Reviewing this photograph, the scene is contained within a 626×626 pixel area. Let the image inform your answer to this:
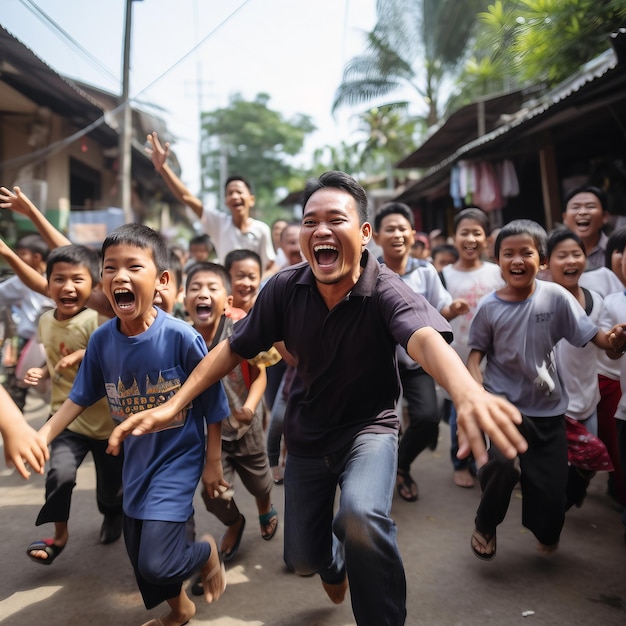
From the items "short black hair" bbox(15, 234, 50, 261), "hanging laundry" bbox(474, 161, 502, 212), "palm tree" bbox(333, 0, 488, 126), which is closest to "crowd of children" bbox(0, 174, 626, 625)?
"short black hair" bbox(15, 234, 50, 261)

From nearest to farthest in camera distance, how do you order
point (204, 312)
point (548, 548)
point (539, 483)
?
point (539, 483) → point (548, 548) → point (204, 312)

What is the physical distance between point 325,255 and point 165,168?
2.47 meters

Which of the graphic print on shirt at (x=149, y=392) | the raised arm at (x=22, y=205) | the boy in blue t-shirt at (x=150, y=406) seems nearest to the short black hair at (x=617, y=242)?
the boy in blue t-shirt at (x=150, y=406)

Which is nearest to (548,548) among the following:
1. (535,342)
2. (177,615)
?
(535,342)

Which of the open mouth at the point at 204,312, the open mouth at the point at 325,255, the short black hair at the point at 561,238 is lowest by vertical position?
the open mouth at the point at 204,312

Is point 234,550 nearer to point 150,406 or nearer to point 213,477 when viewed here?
point 213,477

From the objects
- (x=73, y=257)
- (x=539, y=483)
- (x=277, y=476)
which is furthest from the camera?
(x=277, y=476)

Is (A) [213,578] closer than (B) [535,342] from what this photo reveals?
Yes

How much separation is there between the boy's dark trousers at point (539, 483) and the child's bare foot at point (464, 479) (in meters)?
1.19

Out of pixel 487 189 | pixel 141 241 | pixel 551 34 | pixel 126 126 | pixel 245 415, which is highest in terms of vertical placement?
pixel 551 34

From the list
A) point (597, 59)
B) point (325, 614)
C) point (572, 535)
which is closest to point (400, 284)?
point (325, 614)

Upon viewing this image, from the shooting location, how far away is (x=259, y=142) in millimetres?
37125

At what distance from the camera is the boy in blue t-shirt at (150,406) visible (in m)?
2.41

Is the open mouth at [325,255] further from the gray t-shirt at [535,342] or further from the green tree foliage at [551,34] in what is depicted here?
the green tree foliage at [551,34]
